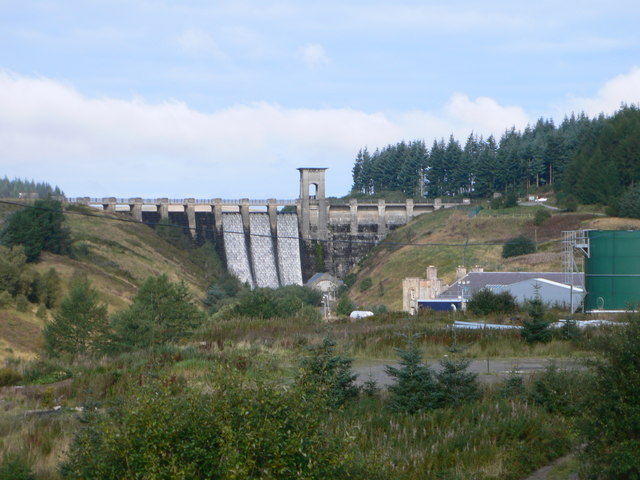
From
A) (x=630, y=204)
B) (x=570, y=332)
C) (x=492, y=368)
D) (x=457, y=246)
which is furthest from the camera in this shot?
(x=457, y=246)

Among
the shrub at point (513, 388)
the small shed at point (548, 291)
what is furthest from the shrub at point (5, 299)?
the shrub at point (513, 388)

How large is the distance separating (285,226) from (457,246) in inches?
794

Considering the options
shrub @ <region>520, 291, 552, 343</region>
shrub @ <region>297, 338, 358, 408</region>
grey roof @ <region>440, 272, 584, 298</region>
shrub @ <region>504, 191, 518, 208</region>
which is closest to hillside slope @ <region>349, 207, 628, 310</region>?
shrub @ <region>504, 191, 518, 208</region>

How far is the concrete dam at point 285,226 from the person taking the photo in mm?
83938

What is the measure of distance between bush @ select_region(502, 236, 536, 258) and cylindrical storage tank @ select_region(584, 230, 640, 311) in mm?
33988

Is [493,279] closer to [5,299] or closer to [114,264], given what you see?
[5,299]

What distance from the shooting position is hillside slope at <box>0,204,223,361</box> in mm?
48781

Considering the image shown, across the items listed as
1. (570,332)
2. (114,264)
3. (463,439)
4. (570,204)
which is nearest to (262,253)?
(114,264)

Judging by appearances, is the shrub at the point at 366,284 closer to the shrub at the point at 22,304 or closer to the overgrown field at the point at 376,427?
the shrub at the point at 22,304

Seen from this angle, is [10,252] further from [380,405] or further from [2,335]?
[380,405]

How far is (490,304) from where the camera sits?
28.6 metres

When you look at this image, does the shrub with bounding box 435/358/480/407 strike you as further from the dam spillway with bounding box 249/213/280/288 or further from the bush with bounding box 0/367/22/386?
the dam spillway with bounding box 249/213/280/288

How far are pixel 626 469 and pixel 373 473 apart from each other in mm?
2373

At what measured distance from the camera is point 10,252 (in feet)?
189
